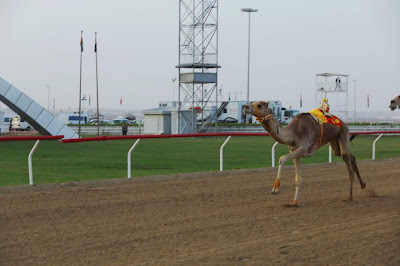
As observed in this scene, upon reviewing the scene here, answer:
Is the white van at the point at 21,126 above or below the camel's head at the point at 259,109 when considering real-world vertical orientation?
below

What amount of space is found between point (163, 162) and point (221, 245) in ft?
44.9

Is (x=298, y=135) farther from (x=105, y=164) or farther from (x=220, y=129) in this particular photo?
(x=220, y=129)

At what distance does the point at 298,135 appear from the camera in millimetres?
10117

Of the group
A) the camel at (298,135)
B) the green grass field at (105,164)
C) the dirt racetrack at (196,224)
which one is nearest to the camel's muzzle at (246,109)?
the camel at (298,135)

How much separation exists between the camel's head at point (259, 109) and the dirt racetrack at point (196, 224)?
51.8 inches

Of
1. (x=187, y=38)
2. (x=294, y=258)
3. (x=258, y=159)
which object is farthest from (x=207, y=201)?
(x=187, y=38)

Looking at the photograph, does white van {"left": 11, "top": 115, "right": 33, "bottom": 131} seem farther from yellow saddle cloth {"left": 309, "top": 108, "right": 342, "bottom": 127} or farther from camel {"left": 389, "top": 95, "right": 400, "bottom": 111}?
camel {"left": 389, "top": 95, "right": 400, "bottom": 111}

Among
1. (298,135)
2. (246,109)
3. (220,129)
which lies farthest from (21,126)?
(246,109)

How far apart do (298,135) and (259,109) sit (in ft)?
3.14

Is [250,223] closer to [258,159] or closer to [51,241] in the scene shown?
[51,241]

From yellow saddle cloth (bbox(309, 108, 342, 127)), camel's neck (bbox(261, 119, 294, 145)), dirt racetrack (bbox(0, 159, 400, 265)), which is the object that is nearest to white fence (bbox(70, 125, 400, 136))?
dirt racetrack (bbox(0, 159, 400, 265))

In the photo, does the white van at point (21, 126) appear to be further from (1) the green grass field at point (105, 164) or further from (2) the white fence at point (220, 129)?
(1) the green grass field at point (105, 164)

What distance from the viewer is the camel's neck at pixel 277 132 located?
31.8 ft

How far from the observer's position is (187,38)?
163 ft
